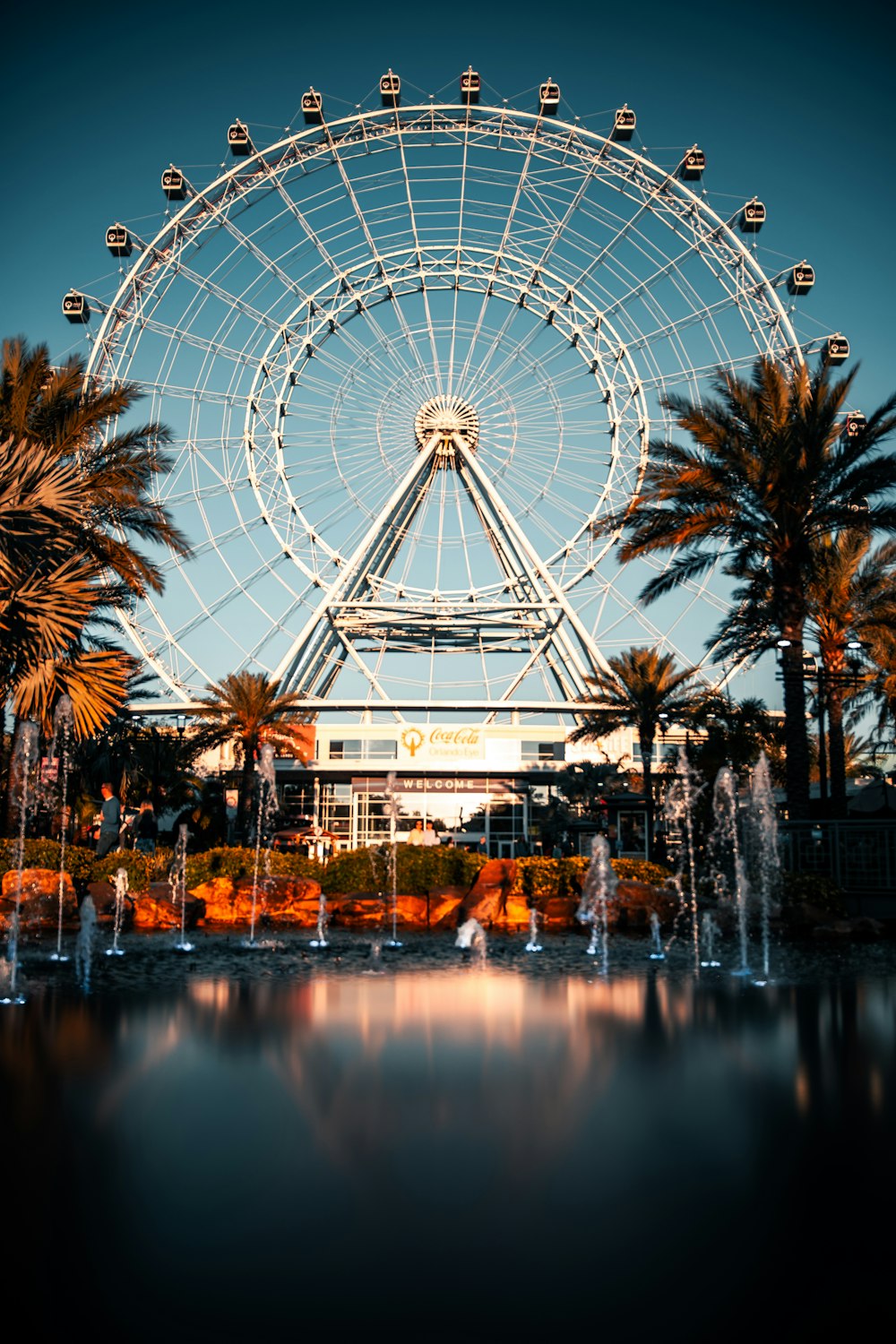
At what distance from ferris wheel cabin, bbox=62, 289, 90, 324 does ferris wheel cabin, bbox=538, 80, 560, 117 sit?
1702 centimetres

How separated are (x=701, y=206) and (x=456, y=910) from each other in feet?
98.1

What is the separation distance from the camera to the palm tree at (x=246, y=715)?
32688 millimetres

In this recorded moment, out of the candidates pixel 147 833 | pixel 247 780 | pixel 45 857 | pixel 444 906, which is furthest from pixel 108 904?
pixel 247 780

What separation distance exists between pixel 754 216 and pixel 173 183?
19.3m

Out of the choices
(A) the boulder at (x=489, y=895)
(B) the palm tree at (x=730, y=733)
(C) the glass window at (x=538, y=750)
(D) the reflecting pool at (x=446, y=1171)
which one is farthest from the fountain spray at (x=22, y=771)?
(C) the glass window at (x=538, y=750)

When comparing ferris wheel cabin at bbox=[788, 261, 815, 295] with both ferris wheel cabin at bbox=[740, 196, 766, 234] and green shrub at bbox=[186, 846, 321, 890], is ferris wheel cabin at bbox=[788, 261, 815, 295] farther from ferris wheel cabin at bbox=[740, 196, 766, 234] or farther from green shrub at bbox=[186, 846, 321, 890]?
green shrub at bbox=[186, 846, 321, 890]

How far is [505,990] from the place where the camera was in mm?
8555

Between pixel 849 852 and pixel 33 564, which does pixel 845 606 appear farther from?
pixel 33 564

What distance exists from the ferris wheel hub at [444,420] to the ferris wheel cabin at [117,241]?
11.4 m

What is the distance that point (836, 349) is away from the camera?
1308 inches

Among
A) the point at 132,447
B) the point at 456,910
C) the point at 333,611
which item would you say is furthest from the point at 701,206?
the point at 456,910

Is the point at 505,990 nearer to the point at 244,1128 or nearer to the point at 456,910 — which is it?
the point at 244,1128

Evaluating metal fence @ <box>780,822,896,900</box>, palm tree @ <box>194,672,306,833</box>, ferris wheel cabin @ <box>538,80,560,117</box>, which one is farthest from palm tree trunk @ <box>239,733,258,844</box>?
ferris wheel cabin @ <box>538,80,560,117</box>

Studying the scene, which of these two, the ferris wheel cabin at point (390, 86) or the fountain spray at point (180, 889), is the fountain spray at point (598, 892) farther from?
the ferris wheel cabin at point (390, 86)
